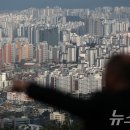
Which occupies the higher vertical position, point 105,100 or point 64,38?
point 64,38

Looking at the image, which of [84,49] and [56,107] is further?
[84,49]

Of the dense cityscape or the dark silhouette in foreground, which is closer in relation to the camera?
the dark silhouette in foreground

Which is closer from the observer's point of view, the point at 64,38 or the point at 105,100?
the point at 105,100

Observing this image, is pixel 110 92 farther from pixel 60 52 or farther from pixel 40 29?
pixel 40 29

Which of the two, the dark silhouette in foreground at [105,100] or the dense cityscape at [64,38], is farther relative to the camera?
the dense cityscape at [64,38]

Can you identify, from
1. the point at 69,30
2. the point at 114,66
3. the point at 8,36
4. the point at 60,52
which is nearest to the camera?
the point at 114,66

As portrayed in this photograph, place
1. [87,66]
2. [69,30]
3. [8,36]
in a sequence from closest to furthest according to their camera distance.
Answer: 1. [87,66]
2. [8,36]
3. [69,30]

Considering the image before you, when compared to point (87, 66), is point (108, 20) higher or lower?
higher

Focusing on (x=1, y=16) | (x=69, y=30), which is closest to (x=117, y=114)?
(x=69, y=30)
